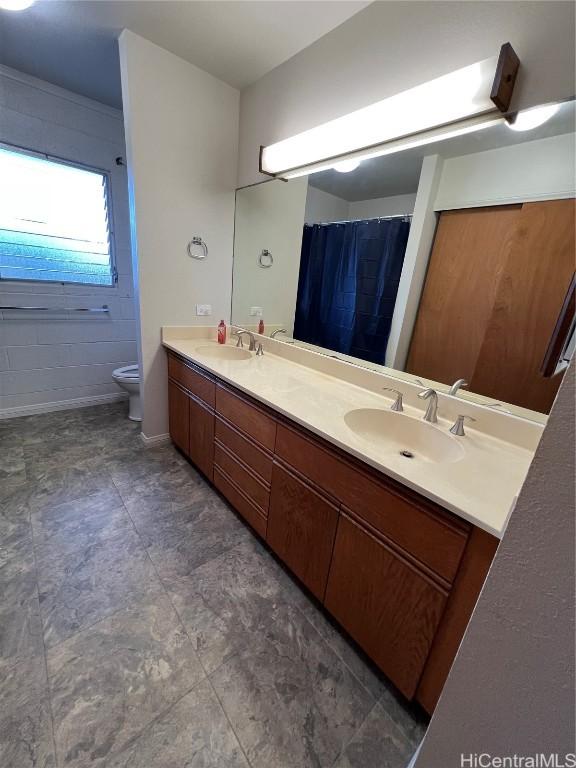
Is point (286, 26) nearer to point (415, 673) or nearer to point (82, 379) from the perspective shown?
point (415, 673)

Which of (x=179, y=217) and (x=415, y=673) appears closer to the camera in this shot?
(x=415, y=673)

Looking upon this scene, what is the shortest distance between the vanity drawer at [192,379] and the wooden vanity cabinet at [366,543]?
17cm

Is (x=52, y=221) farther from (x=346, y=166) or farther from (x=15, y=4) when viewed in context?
(x=346, y=166)

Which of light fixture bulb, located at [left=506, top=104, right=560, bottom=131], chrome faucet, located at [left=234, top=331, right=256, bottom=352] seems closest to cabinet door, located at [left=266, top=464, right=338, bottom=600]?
chrome faucet, located at [left=234, top=331, right=256, bottom=352]

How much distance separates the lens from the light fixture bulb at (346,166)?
1498 millimetres

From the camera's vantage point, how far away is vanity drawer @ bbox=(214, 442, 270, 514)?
1456 mm

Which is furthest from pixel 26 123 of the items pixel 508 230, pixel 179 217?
pixel 508 230

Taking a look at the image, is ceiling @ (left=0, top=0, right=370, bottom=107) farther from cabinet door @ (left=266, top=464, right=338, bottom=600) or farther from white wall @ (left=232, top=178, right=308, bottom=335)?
cabinet door @ (left=266, top=464, right=338, bottom=600)

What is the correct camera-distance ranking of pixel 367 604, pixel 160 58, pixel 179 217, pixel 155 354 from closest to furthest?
pixel 367 604
pixel 160 58
pixel 179 217
pixel 155 354

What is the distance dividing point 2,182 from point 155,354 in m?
1.72

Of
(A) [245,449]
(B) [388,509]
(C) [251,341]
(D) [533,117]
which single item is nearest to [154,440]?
(C) [251,341]

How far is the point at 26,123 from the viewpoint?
2223 mm

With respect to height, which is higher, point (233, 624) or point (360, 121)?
point (360, 121)

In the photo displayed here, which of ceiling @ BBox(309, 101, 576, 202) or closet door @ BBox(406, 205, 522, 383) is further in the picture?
closet door @ BBox(406, 205, 522, 383)
